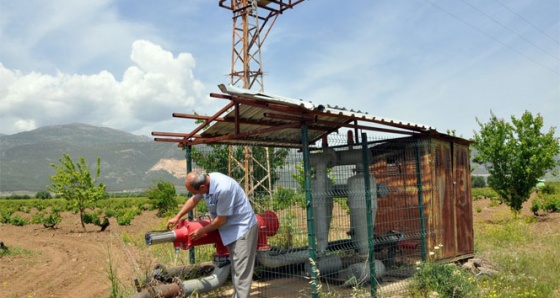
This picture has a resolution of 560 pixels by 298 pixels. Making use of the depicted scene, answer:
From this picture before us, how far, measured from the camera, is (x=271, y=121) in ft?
26.0

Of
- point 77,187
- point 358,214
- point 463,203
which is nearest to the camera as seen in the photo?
point 358,214

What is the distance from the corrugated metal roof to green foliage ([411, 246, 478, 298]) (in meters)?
2.24

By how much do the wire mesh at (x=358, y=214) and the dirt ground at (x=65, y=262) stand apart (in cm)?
211

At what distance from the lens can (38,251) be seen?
13898 millimetres

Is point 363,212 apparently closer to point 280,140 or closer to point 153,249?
point 280,140

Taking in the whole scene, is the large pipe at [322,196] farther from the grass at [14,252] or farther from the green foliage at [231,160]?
the grass at [14,252]

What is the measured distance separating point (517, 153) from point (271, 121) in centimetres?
1251

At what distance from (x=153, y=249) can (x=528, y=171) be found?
13092 mm

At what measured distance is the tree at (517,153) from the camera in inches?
657

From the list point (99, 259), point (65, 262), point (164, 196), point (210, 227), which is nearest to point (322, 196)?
point (210, 227)

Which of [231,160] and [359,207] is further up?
[231,160]

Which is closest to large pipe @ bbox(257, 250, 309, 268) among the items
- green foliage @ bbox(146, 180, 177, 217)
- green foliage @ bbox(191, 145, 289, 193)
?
green foliage @ bbox(191, 145, 289, 193)

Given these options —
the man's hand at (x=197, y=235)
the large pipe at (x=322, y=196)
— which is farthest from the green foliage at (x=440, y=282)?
the man's hand at (x=197, y=235)

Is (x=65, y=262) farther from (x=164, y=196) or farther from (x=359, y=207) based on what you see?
(x=164, y=196)
